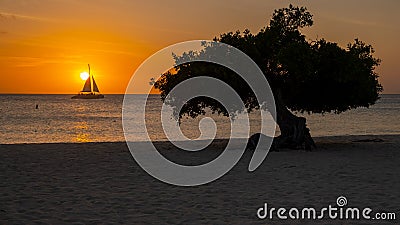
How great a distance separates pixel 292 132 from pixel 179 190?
39.7ft

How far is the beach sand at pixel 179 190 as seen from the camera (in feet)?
33.6

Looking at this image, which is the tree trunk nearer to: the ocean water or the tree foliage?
the tree foliage

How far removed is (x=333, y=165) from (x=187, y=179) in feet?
20.1

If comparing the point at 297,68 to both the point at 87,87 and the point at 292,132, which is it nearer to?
the point at 292,132

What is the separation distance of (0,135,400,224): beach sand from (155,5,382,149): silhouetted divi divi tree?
13.1 ft

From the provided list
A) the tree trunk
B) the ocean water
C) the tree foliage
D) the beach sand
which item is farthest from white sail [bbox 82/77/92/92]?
the beach sand

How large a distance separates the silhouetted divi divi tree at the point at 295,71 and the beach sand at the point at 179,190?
157 inches

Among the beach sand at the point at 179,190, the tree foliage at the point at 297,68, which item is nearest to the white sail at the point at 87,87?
the tree foliage at the point at 297,68

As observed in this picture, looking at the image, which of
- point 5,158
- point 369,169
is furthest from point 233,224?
point 5,158

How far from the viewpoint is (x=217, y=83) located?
954 inches

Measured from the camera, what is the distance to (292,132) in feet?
79.9

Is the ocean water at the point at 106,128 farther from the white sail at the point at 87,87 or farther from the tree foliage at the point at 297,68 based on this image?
the white sail at the point at 87,87

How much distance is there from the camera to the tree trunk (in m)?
24.2

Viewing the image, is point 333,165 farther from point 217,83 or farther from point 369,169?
point 217,83
